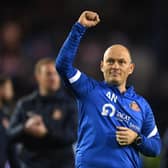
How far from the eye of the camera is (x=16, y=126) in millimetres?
7844

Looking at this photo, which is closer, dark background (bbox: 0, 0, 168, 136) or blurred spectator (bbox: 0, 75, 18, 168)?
blurred spectator (bbox: 0, 75, 18, 168)

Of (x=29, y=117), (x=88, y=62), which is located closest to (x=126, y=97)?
(x=29, y=117)

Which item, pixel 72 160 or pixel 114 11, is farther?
pixel 114 11

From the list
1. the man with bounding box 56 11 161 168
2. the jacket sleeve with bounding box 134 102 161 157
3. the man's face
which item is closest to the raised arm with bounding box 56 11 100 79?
the man with bounding box 56 11 161 168

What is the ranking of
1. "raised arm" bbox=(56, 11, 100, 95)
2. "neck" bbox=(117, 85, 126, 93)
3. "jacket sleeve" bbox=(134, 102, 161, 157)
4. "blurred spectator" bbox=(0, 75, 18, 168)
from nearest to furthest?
"raised arm" bbox=(56, 11, 100, 95) < "jacket sleeve" bbox=(134, 102, 161, 157) < "neck" bbox=(117, 85, 126, 93) < "blurred spectator" bbox=(0, 75, 18, 168)

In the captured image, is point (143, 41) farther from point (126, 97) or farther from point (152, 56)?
point (126, 97)

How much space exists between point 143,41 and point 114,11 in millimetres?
886

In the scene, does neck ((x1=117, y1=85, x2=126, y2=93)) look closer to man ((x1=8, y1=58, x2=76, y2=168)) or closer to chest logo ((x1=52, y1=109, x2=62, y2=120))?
man ((x1=8, y1=58, x2=76, y2=168))

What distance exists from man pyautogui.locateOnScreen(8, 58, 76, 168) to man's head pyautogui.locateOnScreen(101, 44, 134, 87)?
2.21 metres

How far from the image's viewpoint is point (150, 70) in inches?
513

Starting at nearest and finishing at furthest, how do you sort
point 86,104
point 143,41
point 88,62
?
point 86,104 → point 88,62 → point 143,41

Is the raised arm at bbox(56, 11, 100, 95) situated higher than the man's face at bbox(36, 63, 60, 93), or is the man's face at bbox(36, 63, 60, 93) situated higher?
the raised arm at bbox(56, 11, 100, 95)

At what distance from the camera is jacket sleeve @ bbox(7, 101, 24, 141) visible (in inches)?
305

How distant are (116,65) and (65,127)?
2.46 m
